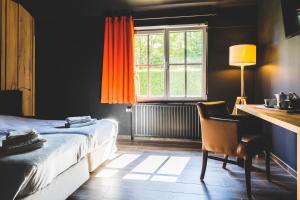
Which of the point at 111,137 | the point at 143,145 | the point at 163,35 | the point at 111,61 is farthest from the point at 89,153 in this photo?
the point at 163,35

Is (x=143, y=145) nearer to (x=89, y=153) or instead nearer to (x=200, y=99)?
(x=200, y=99)

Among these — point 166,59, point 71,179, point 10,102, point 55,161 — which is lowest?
point 71,179

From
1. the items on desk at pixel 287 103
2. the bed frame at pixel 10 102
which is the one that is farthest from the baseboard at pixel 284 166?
the bed frame at pixel 10 102

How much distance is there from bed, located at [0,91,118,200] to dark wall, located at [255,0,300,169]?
2.19m

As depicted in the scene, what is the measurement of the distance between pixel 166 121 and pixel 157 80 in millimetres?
808

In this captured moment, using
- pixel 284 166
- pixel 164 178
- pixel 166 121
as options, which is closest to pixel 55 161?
pixel 164 178

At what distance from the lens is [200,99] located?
4.52m

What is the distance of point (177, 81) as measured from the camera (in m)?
4.66

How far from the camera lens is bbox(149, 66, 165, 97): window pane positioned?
4.70m

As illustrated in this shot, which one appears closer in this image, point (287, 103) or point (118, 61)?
point (287, 103)

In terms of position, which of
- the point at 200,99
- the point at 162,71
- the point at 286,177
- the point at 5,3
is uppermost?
the point at 5,3

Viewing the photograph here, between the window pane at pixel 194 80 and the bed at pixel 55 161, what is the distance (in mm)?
1815

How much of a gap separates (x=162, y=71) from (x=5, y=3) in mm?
2828

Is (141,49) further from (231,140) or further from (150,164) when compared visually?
(231,140)
